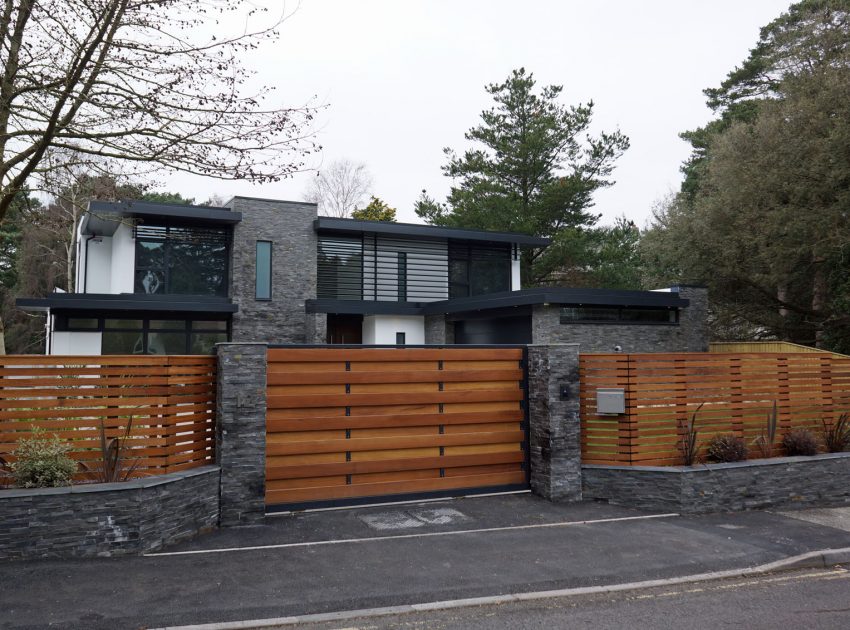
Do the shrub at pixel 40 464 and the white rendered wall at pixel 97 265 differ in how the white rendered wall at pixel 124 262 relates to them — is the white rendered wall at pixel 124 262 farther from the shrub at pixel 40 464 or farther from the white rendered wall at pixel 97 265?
the shrub at pixel 40 464

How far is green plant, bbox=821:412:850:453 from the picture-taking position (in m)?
9.94

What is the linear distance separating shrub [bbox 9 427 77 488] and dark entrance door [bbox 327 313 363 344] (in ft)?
48.6

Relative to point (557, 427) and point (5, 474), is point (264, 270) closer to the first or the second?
point (557, 427)

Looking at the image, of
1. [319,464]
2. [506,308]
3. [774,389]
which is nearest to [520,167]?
[506,308]

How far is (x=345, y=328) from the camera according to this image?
21.6 m

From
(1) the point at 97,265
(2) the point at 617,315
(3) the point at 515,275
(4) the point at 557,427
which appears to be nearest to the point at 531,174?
(3) the point at 515,275

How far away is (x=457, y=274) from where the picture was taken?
22.6 metres

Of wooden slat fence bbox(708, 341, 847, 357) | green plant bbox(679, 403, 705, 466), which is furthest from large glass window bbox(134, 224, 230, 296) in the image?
wooden slat fence bbox(708, 341, 847, 357)

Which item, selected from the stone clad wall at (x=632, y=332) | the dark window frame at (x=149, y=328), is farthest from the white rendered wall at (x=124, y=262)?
the stone clad wall at (x=632, y=332)

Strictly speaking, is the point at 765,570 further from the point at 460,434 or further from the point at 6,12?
the point at 6,12

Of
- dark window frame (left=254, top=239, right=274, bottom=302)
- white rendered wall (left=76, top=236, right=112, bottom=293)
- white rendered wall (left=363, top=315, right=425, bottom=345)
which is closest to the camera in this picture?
dark window frame (left=254, top=239, right=274, bottom=302)

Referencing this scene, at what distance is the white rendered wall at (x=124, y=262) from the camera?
60.3ft

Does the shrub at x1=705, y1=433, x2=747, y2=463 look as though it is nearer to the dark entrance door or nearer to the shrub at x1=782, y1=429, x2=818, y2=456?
the shrub at x1=782, y1=429, x2=818, y2=456

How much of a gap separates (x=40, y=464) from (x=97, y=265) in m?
16.4
